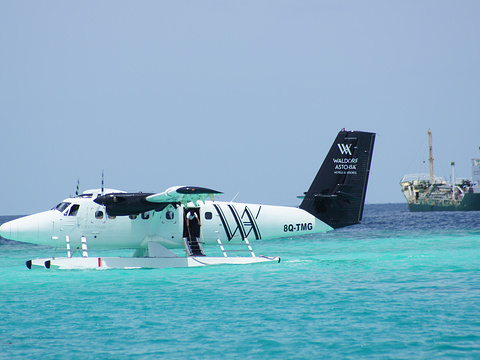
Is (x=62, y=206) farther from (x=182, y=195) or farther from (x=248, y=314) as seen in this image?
(x=248, y=314)

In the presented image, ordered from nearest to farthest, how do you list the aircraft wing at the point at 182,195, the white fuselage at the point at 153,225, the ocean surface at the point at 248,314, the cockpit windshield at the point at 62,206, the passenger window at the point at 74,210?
the ocean surface at the point at 248,314 → the aircraft wing at the point at 182,195 → the white fuselage at the point at 153,225 → the passenger window at the point at 74,210 → the cockpit windshield at the point at 62,206

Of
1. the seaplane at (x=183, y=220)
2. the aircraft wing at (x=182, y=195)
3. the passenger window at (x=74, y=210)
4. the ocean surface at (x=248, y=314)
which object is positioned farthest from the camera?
the passenger window at (x=74, y=210)

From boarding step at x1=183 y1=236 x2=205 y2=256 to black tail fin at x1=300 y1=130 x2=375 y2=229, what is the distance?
3763 mm

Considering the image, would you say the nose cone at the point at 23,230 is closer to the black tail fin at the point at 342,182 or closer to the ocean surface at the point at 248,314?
the ocean surface at the point at 248,314

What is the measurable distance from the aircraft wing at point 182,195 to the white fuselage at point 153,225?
100 cm

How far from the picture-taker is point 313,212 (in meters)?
18.4

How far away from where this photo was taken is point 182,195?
51.9ft

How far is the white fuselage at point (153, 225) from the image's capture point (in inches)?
659

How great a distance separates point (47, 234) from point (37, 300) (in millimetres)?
5394

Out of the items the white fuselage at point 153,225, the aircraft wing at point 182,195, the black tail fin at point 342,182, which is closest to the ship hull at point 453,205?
the black tail fin at point 342,182

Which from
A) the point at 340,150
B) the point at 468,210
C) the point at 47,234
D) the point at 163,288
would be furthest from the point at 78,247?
→ the point at 468,210

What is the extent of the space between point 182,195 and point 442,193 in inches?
3519

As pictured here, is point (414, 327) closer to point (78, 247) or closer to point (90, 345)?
point (90, 345)

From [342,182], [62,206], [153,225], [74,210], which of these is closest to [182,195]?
[153,225]
